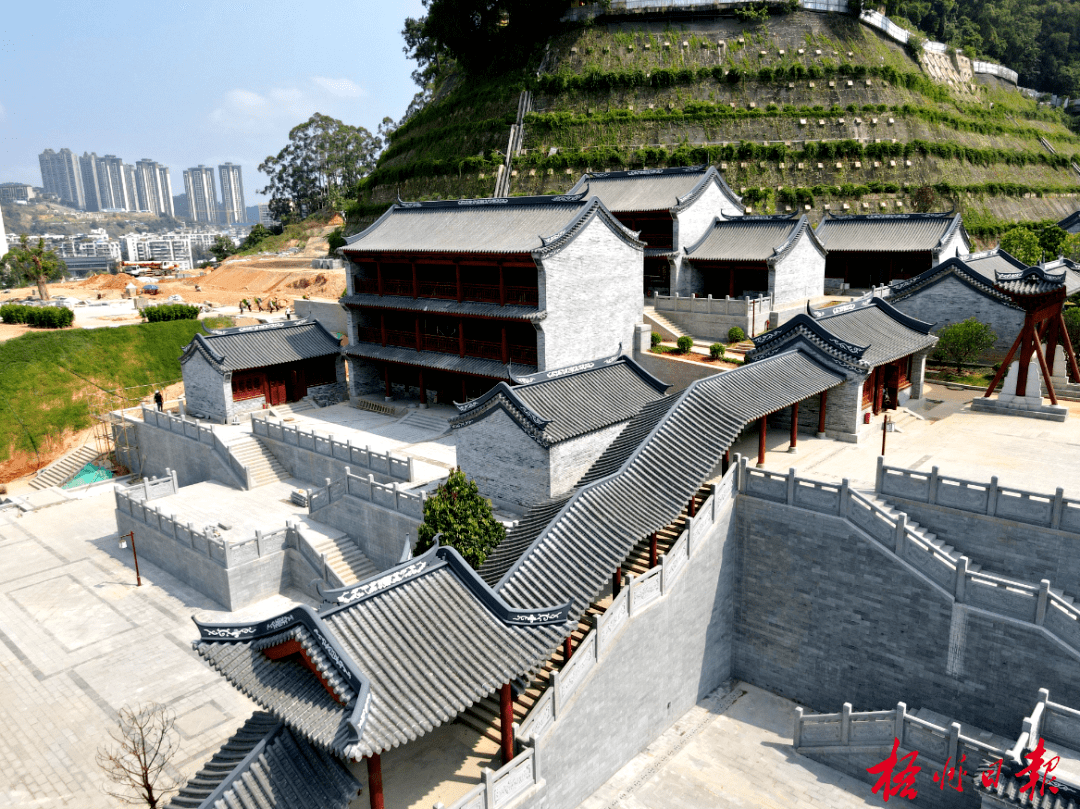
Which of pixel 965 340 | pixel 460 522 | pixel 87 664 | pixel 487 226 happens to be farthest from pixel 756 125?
pixel 87 664

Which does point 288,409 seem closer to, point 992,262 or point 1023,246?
point 992,262

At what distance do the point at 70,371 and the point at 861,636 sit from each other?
162 ft

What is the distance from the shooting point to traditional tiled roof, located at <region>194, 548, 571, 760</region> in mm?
11664

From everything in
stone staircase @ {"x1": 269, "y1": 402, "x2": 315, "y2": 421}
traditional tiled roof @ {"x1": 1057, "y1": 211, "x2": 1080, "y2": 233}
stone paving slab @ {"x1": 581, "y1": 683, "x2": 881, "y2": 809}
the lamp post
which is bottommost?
stone paving slab @ {"x1": 581, "y1": 683, "x2": 881, "y2": 809}

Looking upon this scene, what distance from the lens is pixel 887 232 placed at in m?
46.2

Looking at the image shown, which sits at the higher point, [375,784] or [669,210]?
[669,210]

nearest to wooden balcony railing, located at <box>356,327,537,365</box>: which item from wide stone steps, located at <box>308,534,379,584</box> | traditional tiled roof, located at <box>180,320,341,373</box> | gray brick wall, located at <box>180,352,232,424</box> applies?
traditional tiled roof, located at <box>180,320,341,373</box>

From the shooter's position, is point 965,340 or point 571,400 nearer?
point 571,400

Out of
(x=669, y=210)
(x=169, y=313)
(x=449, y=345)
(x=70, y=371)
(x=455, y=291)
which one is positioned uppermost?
(x=669, y=210)

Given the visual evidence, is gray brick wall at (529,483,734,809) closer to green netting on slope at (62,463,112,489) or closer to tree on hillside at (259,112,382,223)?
green netting on slope at (62,463,112,489)

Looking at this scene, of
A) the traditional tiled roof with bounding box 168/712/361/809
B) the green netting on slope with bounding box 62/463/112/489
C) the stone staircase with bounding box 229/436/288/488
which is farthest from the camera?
the green netting on slope with bounding box 62/463/112/489

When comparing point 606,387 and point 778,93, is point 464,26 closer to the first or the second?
point 778,93

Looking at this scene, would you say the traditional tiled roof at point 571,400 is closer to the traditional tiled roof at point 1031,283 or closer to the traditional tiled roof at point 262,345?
the traditional tiled roof at point 1031,283

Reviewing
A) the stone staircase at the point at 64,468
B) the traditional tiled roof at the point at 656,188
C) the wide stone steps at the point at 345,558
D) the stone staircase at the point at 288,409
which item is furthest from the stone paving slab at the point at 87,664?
the traditional tiled roof at the point at 656,188
